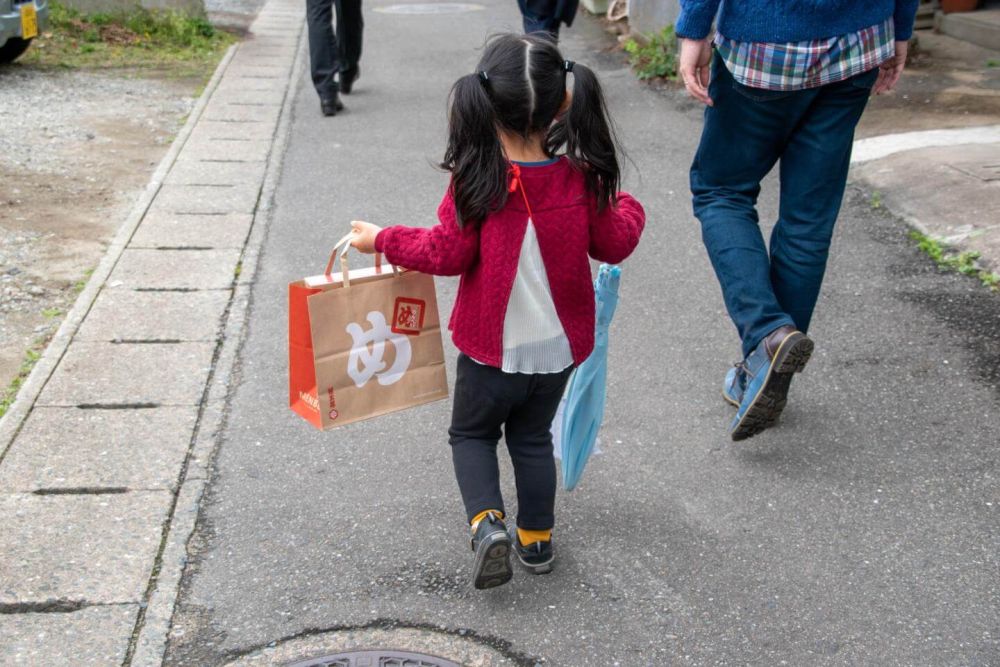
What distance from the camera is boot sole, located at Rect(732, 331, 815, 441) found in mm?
2939

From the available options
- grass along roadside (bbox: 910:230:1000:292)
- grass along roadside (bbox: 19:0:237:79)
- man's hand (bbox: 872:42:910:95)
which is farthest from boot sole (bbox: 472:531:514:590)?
grass along roadside (bbox: 19:0:237:79)

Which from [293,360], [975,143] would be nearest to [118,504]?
[293,360]

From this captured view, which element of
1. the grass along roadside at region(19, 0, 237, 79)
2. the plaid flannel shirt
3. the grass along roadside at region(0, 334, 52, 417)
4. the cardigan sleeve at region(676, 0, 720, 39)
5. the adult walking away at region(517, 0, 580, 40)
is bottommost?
the grass along roadside at region(19, 0, 237, 79)

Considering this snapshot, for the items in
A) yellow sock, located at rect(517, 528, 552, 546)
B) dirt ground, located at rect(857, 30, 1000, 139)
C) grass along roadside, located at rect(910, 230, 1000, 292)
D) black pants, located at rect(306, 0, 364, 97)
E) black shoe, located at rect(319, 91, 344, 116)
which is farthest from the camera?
black shoe, located at rect(319, 91, 344, 116)

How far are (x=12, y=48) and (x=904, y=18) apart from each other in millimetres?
7756

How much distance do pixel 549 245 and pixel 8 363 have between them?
7.91 ft

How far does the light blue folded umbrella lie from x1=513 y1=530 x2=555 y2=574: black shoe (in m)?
0.26

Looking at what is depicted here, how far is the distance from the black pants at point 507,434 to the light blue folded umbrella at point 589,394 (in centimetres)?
15

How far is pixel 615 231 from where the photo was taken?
243 centimetres

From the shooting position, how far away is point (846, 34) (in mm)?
2932

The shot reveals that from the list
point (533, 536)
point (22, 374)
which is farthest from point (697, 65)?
point (22, 374)

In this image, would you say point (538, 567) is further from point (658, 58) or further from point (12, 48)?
point (12, 48)

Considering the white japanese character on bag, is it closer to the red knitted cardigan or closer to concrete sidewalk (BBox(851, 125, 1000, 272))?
the red knitted cardigan

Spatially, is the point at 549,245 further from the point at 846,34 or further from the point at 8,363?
the point at 8,363
